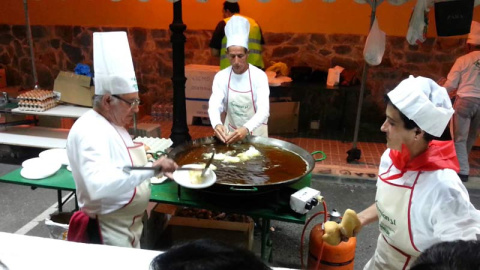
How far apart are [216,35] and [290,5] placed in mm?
1817

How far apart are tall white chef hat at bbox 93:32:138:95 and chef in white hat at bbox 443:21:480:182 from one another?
16.2 ft

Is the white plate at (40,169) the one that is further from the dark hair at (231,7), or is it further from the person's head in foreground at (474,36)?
the person's head in foreground at (474,36)

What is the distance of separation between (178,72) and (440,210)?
182 inches

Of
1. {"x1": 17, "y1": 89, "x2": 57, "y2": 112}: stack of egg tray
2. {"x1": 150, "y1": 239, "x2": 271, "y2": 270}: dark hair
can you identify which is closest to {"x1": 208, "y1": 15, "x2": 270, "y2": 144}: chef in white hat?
{"x1": 150, "y1": 239, "x2": 271, "y2": 270}: dark hair

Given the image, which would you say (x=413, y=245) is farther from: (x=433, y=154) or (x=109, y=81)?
(x=109, y=81)

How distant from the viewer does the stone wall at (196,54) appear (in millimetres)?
7523

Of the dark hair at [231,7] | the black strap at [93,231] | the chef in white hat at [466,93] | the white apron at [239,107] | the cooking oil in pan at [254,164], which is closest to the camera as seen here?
the black strap at [93,231]

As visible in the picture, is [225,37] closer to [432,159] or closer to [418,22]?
[418,22]

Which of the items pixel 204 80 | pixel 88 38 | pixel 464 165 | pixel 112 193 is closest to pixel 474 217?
pixel 112 193

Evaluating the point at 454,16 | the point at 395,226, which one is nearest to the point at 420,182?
the point at 395,226

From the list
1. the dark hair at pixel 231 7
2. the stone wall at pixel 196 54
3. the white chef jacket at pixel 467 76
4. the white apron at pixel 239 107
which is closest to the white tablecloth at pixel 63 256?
the white apron at pixel 239 107

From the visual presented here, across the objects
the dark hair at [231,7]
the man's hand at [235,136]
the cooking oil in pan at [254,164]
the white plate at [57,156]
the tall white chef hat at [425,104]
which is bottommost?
the white plate at [57,156]

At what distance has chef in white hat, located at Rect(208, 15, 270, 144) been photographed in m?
4.05

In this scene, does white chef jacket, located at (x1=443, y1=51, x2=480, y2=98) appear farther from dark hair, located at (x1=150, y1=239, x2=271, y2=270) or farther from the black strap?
dark hair, located at (x1=150, y1=239, x2=271, y2=270)
